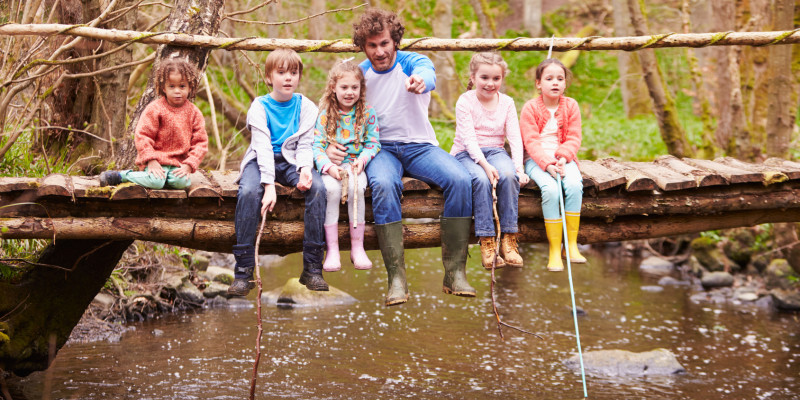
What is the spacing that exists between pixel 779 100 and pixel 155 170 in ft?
23.5

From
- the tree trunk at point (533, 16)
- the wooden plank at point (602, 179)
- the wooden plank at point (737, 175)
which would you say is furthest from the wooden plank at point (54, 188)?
the tree trunk at point (533, 16)

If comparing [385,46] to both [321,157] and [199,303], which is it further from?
[199,303]

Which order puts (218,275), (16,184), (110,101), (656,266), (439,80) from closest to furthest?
1. (16,184)
2. (110,101)
3. (218,275)
4. (656,266)
5. (439,80)

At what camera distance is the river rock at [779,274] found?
28.1ft

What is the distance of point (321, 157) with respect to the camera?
4109mm

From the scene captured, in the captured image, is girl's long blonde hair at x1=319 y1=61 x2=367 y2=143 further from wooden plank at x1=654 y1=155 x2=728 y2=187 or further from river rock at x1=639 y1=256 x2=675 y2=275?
river rock at x1=639 y1=256 x2=675 y2=275

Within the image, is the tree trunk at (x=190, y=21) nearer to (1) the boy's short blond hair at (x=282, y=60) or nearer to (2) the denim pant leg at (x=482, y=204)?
(1) the boy's short blond hair at (x=282, y=60)

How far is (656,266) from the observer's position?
32.7 feet

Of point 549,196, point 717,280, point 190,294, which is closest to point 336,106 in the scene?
point 549,196

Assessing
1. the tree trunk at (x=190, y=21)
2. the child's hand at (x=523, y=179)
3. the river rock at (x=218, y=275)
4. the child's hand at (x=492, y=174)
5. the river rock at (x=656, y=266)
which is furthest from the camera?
the river rock at (x=656, y=266)

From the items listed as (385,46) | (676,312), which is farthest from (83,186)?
(676,312)

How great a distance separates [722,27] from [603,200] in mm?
8014

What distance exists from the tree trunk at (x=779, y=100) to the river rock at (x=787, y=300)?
5.16 feet

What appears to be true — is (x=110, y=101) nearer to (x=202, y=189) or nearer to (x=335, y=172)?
(x=202, y=189)
